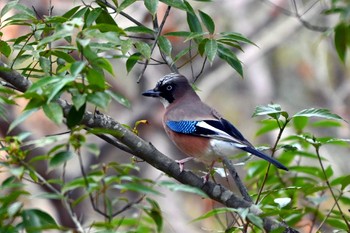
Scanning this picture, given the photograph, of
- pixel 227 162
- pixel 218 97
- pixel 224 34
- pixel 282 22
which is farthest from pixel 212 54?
pixel 218 97

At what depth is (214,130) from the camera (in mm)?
4750

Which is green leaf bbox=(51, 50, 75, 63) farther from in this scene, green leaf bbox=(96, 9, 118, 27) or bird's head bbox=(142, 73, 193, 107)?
bird's head bbox=(142, 73, 193, 107)

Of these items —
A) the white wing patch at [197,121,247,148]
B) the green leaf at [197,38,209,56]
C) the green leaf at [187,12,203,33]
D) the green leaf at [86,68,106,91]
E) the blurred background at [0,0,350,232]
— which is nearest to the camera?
the green leaf at [86,68,106,91]

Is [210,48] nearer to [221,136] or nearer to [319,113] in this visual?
[319,113]

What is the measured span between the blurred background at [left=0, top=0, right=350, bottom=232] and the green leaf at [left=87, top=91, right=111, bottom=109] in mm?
5802

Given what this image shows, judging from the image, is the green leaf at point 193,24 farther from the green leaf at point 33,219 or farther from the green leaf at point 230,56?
the green leaf at point 33,219

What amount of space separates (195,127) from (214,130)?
178 mm

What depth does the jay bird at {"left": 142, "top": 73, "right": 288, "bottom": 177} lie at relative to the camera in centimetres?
457

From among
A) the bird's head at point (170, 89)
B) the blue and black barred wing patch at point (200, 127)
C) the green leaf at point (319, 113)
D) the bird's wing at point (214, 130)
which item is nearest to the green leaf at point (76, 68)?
the green leaf at point (319, 113)

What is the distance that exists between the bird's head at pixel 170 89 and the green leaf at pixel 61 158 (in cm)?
286

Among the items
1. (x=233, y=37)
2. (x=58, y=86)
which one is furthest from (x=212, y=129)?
(x=58, y=86)

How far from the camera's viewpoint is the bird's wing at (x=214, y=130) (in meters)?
4.52

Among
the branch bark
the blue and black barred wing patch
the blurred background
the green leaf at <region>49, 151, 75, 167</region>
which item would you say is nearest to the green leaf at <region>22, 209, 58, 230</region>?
the green leaf at <region>49, 151, 75, 167</region>

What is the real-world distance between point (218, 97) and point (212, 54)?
8769mm
